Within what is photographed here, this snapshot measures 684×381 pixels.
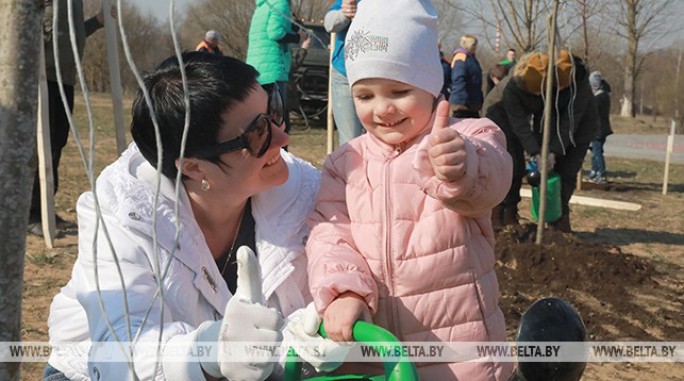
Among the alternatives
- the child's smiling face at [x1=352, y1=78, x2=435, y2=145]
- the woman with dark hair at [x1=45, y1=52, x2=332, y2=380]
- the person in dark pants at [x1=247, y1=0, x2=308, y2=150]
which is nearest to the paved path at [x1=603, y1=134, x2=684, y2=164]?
the person in dark pants at [x1=247, y1=0, x2=308, y2=150]

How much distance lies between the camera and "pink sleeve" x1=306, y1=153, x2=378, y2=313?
180 centimetres

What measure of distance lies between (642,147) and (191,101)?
1796cm

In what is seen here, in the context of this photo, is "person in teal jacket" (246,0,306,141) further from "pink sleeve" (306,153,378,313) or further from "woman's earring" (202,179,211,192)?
Result: "woman's earring" (202,179,211,192)

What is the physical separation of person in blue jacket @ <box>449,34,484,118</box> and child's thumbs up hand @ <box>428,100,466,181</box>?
29.1 feet

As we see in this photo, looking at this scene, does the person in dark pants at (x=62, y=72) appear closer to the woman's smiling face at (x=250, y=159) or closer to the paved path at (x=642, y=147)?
the woman's smiling face at (x=250, y=159)

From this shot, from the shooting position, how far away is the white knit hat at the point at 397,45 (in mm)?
2020

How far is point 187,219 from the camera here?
1972 millimetres

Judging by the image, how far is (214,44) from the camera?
12.3 metres

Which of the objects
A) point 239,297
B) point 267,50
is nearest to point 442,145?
point 239,297

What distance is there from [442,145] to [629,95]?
2959 cm

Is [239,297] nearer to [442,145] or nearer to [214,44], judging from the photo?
[442,145]

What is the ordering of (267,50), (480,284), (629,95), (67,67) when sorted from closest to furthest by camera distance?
(480,284)
(67,67)
(267,50)
(629,95)

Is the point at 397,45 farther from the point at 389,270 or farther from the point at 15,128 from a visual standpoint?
the point at 15,128

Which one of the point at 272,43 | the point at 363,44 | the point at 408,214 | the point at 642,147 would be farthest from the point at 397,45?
the point at 642,147
